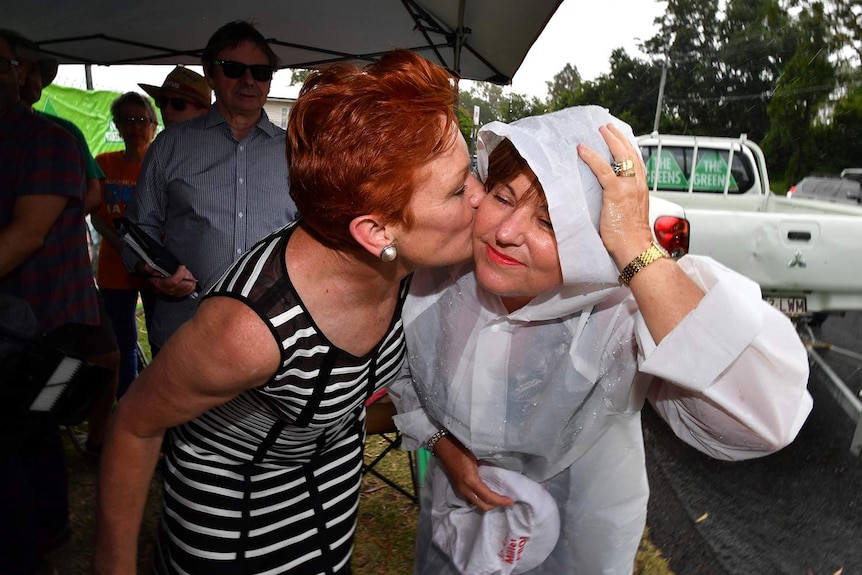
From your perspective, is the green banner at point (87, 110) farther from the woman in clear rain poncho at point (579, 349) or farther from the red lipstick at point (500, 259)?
the red lipstick at point (500, 259)

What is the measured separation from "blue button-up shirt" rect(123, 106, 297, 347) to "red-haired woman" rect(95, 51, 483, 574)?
1.29 metres

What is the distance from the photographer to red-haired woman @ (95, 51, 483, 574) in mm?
1104

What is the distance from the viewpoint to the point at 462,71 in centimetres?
526

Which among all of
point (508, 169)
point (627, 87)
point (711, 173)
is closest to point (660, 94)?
point (627, 87)

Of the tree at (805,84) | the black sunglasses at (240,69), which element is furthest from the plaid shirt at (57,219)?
the tree at (805,84)

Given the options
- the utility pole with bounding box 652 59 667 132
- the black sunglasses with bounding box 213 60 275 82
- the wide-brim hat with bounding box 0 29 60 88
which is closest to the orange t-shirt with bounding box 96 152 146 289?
the wide-brim hat with bounding box 0 29 60 88

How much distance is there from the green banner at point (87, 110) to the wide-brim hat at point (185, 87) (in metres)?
4.29

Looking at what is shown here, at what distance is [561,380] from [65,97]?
8.24 metres

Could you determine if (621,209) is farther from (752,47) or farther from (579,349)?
(752,47)

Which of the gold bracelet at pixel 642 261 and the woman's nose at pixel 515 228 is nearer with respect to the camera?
the gold bracelet at pixel 642 261

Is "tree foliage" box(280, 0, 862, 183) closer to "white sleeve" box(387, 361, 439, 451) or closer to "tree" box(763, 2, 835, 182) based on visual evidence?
"tree" box(763, 2, 835, 182)

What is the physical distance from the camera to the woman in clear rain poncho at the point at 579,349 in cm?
106

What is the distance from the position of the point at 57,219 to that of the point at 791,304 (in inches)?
173

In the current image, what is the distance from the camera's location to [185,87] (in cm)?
349
